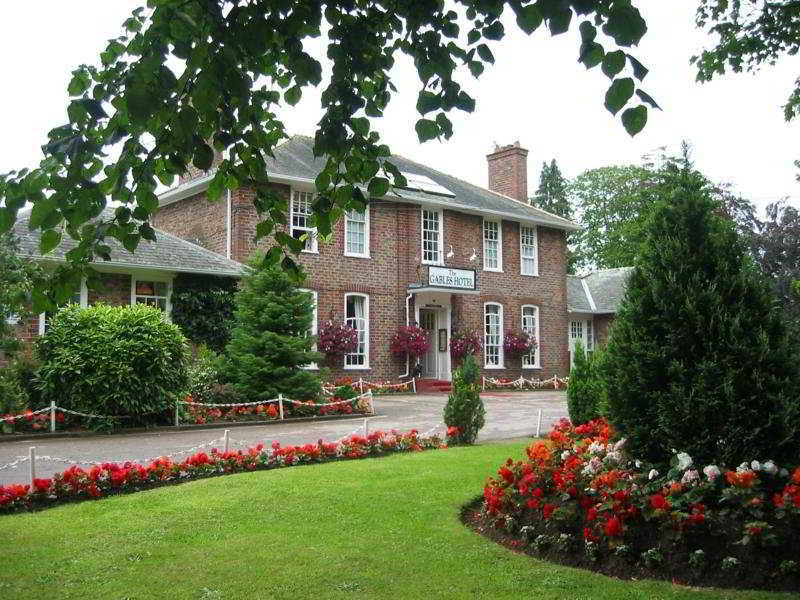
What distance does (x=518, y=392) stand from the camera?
27969mm

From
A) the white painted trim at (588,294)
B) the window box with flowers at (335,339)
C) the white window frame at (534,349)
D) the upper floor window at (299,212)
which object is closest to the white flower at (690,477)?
the window box with flowers at (335,339)

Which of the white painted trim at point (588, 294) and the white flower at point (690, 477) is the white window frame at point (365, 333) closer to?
the white painted trim at point (588, 294)

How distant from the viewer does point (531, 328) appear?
31.4 m

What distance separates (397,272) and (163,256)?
856cm

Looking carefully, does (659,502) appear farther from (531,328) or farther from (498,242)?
(531,328)

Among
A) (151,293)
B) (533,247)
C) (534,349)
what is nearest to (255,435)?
(151,293)

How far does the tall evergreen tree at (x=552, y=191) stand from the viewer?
6175 centimetres

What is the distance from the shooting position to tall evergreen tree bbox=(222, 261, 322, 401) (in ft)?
60.0

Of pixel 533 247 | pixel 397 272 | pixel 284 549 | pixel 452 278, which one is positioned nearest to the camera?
pixel 284 549

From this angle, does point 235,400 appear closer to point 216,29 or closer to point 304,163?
point 304,163

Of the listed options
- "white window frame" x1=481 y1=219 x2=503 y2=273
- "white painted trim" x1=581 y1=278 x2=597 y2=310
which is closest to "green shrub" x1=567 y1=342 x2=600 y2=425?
"white window frame" x1=481 y1=219 x2=503 y2=273

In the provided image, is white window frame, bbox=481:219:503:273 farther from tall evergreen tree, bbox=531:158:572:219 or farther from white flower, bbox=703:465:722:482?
tall evergreen tree, bbox=531:158:572:219

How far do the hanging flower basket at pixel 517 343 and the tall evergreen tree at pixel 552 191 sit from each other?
32.6 m

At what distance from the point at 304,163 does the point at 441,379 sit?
908 cm
